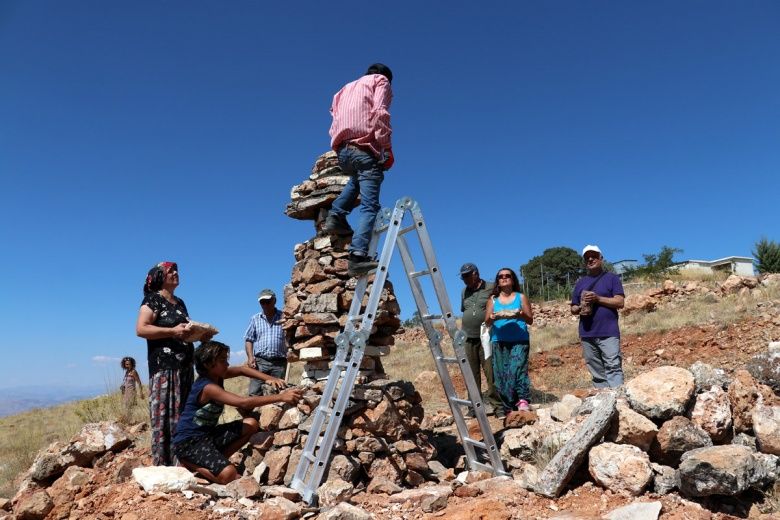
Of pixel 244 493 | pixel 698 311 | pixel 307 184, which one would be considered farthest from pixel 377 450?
pixel 698 311

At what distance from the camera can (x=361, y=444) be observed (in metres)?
4.67

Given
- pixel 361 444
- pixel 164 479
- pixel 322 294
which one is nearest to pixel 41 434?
pixel 164 479

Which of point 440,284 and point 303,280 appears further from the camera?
point 303,280

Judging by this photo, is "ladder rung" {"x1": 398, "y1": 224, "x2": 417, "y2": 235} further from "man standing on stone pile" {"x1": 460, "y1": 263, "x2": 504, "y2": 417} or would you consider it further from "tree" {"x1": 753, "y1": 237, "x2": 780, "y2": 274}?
"tree" {"x1": 753, "y1": 237, "x2": 780, "y2": 274}

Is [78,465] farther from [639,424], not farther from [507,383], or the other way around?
[639,424]

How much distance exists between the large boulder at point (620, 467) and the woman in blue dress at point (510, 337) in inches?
85.7

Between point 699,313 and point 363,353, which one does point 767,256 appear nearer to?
point 699,313

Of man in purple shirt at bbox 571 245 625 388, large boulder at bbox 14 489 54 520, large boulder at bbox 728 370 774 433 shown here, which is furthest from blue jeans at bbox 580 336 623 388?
large boulder at bbox 14 489 54 520

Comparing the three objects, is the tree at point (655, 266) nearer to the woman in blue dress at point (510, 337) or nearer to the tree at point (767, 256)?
the tree at point (767, 256)

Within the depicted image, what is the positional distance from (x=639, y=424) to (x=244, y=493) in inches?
121

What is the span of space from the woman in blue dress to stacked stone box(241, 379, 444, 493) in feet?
4.99

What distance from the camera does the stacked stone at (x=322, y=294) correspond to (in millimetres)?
5297

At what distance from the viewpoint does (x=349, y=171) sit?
15.7ft

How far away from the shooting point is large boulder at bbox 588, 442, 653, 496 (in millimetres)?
3695
